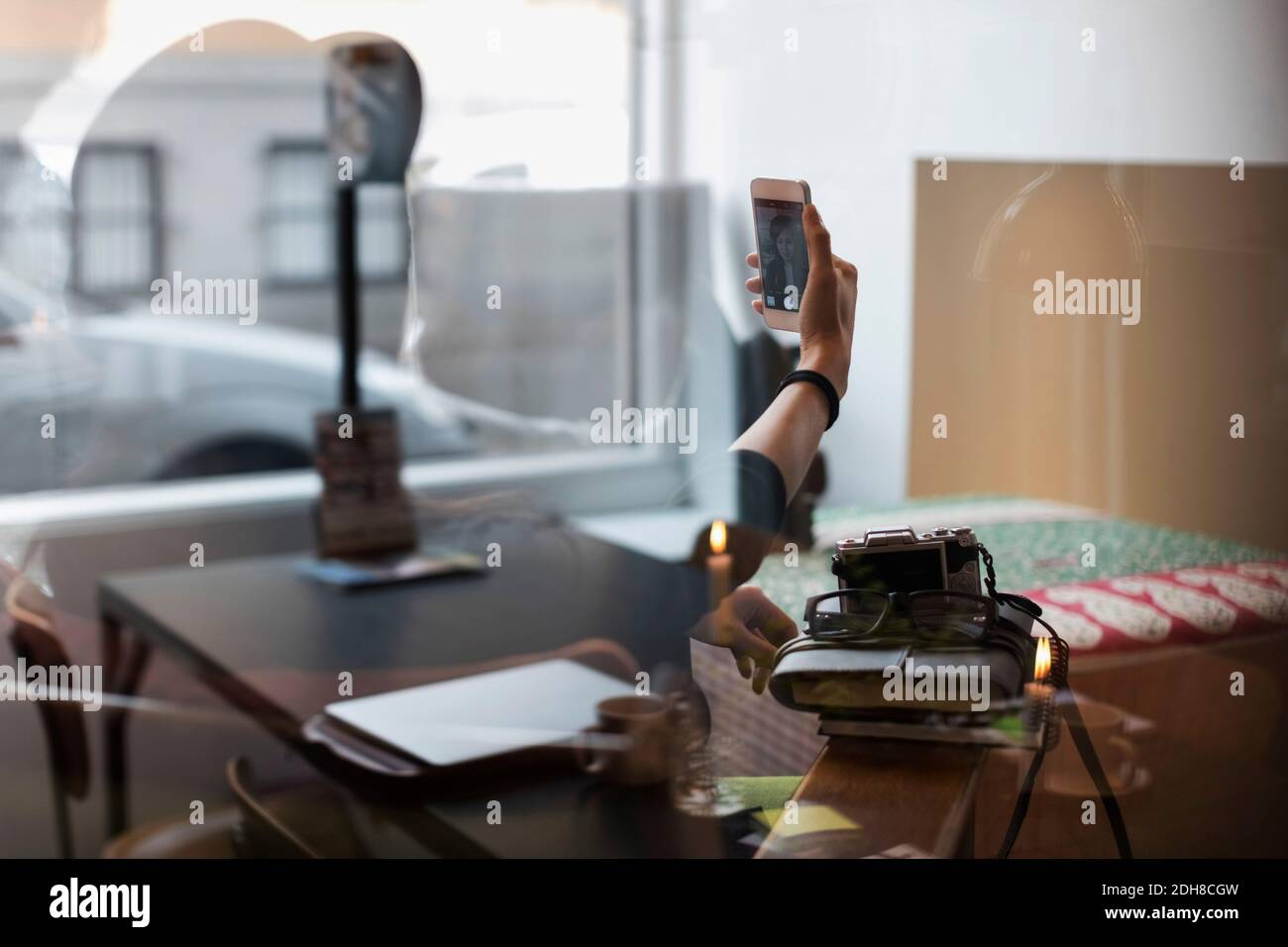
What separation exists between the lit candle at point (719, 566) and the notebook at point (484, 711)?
143 mm

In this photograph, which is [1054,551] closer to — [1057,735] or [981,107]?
[1057,735]

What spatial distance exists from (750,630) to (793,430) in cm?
17

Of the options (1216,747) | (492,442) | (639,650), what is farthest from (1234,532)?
(492,442)

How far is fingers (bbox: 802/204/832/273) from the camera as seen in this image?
906 millimetres

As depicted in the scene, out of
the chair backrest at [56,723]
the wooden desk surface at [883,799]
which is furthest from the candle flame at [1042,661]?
the chair backrest at [56,723]

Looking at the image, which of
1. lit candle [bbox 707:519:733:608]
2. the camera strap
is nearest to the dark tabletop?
lit candle [bbox 707:519:733:608]

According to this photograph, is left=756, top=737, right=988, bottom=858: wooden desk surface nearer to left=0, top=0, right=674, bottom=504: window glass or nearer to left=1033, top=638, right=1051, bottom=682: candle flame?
left=1033, top=638, right=1051, bottom=682: candle flame

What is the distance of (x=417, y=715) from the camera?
112 centimetres

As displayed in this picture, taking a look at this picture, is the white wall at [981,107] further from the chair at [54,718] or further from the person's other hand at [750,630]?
the chair at [54,718]

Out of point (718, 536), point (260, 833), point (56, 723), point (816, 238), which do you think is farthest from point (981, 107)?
point (56, 723)

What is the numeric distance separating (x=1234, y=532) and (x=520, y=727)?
2.19 feet

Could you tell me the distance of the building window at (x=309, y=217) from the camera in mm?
2045

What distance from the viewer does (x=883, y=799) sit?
753 millimetres
